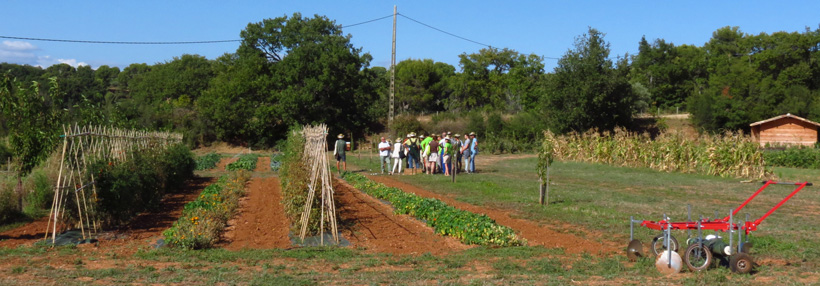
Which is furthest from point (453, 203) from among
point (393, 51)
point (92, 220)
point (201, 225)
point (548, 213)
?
point (393, 51)

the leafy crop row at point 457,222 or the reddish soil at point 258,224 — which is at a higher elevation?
the leafy crop row at point 457,222

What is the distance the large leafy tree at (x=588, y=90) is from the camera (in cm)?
4694

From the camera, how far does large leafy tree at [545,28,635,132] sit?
46.9 metres

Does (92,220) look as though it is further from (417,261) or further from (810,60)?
(810,60)

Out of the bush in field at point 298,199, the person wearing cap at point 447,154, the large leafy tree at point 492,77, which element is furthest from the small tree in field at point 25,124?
the large leafy tree at point 492,77

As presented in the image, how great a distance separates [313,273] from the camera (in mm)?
8641

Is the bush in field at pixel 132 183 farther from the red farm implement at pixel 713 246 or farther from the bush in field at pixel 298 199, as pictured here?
the red farm implement at pixel 713 246

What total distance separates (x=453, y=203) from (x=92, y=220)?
826 cm

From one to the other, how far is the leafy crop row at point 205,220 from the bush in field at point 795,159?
92.6 ft

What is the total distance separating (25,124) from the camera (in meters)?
13.4

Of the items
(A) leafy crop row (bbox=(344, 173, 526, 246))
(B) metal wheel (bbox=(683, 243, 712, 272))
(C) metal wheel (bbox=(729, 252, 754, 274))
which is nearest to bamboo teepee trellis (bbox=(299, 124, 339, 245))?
(A) leafy crop row (bbox=(344, 173, 526, 246))

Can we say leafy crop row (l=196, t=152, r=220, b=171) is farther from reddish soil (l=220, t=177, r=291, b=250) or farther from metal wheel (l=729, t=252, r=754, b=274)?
metal wheel (l=729, t=252, r=754, b=274)

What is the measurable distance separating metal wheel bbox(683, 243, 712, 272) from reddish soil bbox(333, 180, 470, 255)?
141 inches

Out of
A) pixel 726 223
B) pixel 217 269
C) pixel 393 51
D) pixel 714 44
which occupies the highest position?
pixel 714 44
